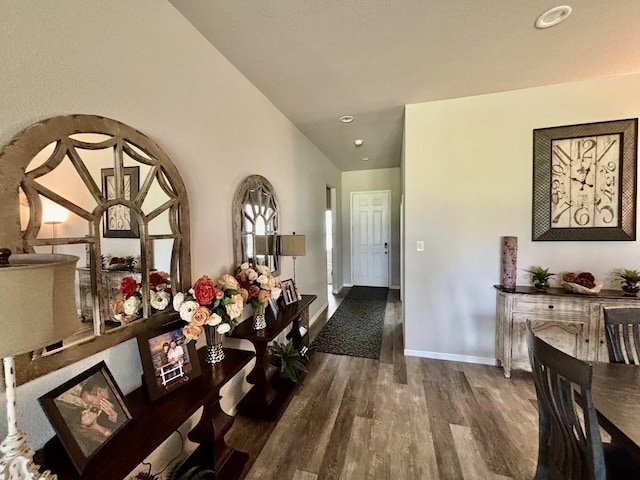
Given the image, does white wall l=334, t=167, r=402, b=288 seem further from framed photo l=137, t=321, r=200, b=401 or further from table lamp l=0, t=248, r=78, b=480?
table lamp l=0, t=248, r=78, b=480

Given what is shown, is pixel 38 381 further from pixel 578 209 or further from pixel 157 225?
pixel 578 209

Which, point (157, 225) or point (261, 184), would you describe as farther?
point (261, 184)

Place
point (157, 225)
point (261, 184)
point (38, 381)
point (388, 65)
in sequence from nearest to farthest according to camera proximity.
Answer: point (38, 381) → point (157, 225) → point (388, 65) → point (261, 184)

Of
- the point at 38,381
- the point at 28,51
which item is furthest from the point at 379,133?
the point at 38,381

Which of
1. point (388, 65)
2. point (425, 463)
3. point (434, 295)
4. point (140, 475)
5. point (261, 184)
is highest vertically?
point (388, 65)

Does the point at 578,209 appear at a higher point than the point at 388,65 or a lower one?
lower

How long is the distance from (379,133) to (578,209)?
7.81 ft

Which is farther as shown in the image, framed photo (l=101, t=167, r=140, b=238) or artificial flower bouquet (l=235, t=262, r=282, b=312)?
artificial flower bouquet (l=235, t=262, r=282, b=312)

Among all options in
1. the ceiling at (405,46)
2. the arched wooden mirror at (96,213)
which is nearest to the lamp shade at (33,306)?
the arched wooden mirror at (96,213)

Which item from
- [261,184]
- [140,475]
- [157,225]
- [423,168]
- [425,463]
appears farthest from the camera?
[423,168]

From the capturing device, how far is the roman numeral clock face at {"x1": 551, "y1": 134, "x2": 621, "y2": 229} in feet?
8.49

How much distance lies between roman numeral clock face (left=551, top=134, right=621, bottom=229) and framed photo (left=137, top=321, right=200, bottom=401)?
3355mm

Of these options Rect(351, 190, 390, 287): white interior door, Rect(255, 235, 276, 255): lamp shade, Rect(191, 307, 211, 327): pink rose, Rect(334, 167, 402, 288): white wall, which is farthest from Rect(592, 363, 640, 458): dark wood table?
Rect(351, 190, 390, 287): white interior door

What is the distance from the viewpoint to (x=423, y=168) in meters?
3.04
